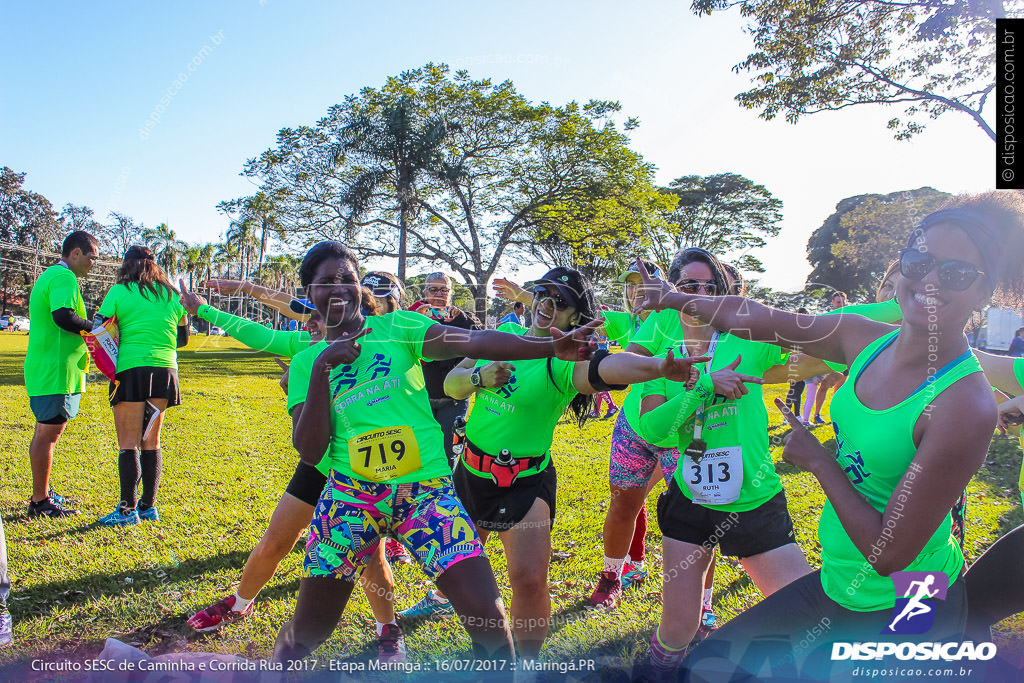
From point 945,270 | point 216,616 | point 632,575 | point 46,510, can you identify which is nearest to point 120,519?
point 46,510

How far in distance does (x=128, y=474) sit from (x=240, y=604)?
2242 mm

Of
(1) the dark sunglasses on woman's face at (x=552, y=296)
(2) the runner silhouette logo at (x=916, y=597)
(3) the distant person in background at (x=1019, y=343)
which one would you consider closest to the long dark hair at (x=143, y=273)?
(1) the dark sunglasses on woman's face at (x=552, y=296)

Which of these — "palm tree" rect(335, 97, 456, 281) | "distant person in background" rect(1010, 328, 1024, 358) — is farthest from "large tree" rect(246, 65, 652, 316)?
"distant person in background" rect(1010, 328, 1024, 358)

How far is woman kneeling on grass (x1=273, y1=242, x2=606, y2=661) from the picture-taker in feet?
7.42

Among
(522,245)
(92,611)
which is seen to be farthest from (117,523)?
(522,245)

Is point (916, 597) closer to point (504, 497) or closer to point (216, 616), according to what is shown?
point (504, 497)

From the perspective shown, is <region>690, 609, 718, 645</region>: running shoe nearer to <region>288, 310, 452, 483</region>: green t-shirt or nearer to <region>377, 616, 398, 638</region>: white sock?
<region>377, 616, 398, 638</region>: white sock

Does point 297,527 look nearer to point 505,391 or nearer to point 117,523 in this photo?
point 505,391

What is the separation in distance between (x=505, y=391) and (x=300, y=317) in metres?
1.61

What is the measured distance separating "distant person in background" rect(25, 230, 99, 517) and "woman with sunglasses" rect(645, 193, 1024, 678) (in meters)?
5.47

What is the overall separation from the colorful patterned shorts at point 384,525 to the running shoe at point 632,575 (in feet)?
7.72

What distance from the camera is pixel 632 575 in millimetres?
4332

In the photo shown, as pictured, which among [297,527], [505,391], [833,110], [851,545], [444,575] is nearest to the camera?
[851,545]

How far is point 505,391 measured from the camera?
3176mm
